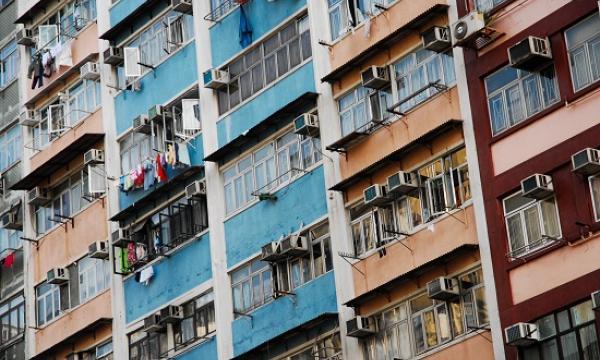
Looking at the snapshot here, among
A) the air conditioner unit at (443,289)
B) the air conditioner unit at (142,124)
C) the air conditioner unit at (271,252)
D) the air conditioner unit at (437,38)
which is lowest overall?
the air conditioner unit at (443,289)

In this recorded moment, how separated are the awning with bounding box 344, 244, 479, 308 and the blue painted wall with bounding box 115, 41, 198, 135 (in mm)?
7877

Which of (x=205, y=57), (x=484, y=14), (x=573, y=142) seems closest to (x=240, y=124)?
(x=205, y=57)

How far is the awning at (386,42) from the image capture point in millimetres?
30297

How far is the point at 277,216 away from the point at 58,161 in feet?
27.7

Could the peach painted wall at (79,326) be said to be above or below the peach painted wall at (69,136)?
below

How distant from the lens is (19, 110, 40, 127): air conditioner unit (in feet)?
135

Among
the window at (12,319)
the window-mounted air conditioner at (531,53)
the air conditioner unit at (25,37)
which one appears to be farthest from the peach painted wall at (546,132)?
the air conditioner unit at (25,37)

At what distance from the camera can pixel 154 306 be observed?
3569cm

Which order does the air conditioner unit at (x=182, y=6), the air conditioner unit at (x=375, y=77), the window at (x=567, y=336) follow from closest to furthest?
1. the window at (x=567, y=336)
2. the air conditioner unit at (x=375, y=77)
3. the air conditioner unit at (x=182, y=6)

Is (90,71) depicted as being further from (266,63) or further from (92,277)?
(266,63)

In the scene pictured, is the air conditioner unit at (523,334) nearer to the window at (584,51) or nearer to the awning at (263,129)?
the window at (584,51)

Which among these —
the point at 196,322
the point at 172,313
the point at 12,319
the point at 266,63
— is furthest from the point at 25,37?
the point at 196,322

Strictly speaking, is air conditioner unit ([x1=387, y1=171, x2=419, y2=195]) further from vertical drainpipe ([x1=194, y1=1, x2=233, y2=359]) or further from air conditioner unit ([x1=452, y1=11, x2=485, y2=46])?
vertical drainpipe ([x1=194, y1=1, x2=233, y2=359])

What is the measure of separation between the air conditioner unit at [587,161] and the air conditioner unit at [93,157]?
14489 mm
